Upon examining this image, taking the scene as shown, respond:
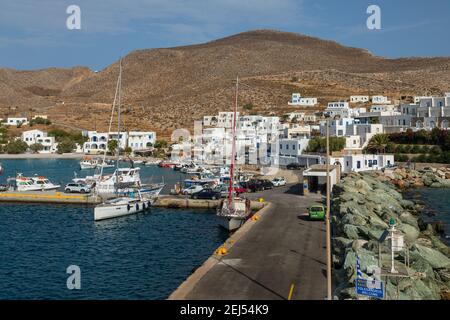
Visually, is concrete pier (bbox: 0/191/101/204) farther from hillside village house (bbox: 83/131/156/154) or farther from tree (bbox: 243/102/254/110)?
tree (bbox: 243/102/254/110)

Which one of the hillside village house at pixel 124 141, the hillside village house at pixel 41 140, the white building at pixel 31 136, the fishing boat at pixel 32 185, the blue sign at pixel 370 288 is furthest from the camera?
the white building at pixel 31 136

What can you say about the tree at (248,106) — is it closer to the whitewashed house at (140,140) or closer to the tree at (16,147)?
the whitewashed house at (140,140)

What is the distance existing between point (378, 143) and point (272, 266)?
2364 inches

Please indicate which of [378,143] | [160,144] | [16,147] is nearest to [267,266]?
[378,143]

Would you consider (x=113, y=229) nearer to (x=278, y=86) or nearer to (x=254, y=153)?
(x=254, y=153)

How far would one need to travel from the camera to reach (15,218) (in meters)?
48.9

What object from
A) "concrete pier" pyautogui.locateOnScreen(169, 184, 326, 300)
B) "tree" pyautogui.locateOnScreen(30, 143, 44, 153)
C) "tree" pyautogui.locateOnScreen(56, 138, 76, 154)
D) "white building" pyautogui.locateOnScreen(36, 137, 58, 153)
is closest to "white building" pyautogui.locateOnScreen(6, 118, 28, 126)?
"white building" pyautogui.locateOnScreen(36, 137, 58, 153)

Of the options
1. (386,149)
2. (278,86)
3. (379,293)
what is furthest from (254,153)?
(278,86)

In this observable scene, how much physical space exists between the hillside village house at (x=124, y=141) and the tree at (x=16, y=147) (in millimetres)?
15787

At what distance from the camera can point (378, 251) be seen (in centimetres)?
2300

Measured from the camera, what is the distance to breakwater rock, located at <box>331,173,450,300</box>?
67.9 ft

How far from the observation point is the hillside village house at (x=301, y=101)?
156125mm

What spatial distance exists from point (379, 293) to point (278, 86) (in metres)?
170

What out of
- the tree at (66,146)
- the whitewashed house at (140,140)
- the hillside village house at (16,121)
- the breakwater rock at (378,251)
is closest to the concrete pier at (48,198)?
the breakwater rock at (378,251)
